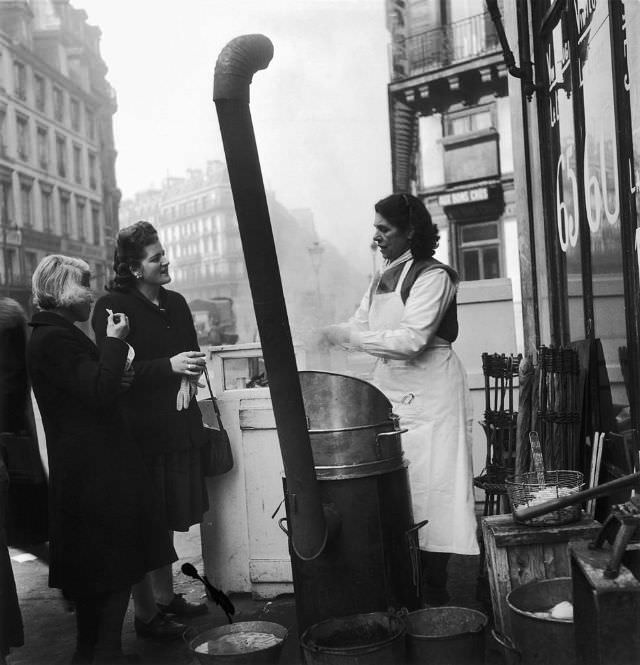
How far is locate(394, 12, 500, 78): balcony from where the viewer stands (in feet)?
61.6

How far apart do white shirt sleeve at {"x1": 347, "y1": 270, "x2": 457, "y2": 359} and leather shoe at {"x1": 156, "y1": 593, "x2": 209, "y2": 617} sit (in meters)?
1.62

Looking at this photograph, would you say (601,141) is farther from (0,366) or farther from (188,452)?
(0,366)

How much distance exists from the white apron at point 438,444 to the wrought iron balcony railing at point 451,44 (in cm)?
1655

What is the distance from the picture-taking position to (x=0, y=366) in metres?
3.59

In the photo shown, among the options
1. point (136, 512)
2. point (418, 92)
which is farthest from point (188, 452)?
point (418, 92)

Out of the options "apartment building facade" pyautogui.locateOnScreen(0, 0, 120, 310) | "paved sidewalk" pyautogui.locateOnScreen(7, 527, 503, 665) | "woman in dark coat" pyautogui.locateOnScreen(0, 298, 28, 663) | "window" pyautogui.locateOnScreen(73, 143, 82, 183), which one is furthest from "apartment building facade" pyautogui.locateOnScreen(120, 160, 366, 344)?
"woman in dark coat" pyautogui.locateOnScreen(0, 298, 28, 663)

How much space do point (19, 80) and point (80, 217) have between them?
25.5 ft

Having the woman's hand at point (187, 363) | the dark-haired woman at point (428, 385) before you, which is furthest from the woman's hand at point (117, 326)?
the dark-haired woman at point (428, 385)

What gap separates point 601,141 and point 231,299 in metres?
31.5

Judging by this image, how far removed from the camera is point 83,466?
3182 mm

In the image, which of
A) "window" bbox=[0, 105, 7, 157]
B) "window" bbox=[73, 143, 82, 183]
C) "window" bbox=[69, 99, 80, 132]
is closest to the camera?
"window" bbox=[0, 105, 7, 157]

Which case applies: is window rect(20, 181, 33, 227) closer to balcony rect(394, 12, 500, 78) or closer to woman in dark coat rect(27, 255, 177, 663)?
balcony rect(394, 12, 500, 78)

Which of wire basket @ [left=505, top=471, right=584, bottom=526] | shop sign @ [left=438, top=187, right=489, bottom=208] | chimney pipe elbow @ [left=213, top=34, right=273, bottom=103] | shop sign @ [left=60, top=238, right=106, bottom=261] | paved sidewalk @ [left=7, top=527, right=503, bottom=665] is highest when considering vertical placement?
shop sign @ [left=60, top=238, right=106, bottom=261]

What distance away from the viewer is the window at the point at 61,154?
37438 millimetres
